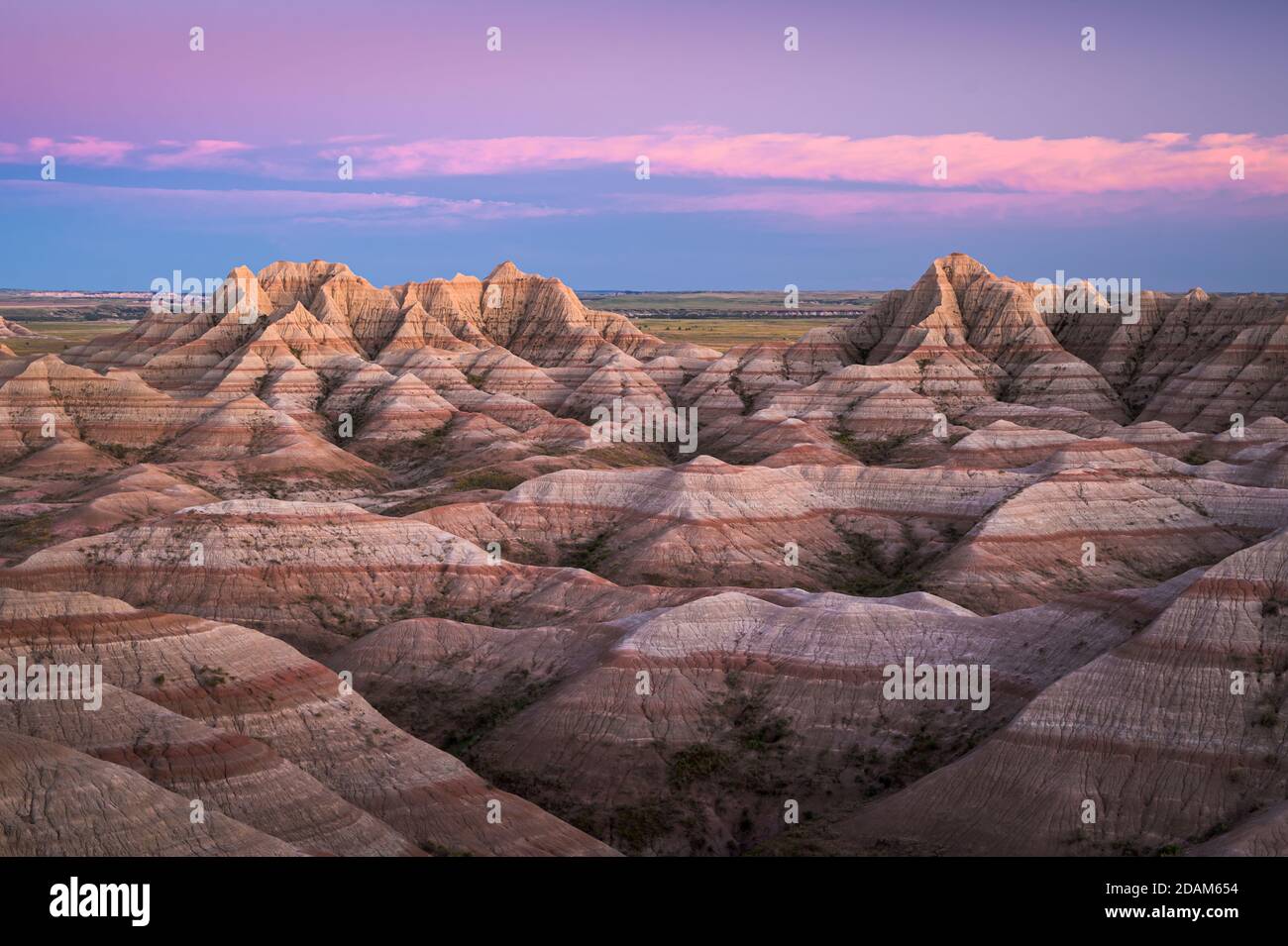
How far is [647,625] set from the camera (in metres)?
68.4

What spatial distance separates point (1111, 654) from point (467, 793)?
91.5 feet

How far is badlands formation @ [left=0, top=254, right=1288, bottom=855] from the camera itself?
47.6 meters

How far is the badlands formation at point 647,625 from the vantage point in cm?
4756

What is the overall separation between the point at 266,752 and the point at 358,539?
137 ft

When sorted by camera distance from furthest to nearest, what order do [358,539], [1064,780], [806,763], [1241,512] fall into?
[1241,512], [358,539], [806,763], [1064,780]

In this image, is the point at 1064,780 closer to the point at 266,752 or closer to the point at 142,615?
the point at 266,752

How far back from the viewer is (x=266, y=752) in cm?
4600

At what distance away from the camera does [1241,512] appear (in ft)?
339

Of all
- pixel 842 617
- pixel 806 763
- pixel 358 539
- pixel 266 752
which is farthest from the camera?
pixel 358 539

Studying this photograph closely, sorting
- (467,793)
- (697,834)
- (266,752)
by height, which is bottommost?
(697,834)

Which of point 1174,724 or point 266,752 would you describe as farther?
point 1174,724
